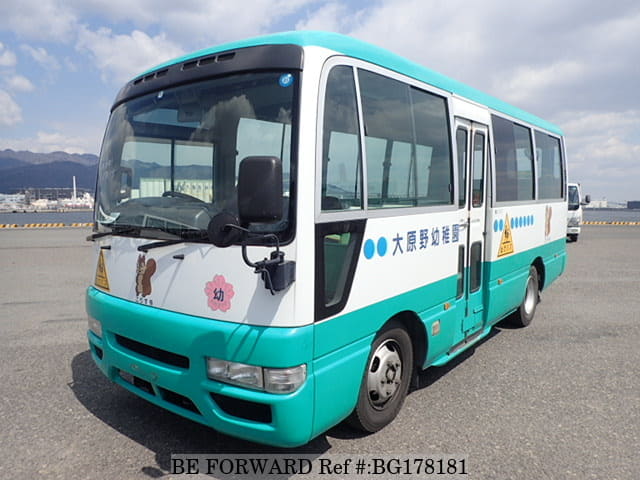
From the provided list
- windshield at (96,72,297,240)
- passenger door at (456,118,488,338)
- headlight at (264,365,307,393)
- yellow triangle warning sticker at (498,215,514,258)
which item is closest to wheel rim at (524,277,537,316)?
yellow triangle warning sticker at (498,215,514,258)

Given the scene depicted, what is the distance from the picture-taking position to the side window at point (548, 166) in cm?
615

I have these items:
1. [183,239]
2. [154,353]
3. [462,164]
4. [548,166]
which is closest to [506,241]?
[462,164]

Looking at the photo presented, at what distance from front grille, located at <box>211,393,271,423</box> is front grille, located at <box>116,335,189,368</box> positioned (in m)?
0.31

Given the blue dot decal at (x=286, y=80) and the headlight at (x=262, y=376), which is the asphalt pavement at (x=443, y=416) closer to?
the headlight at (x=262, y=376)

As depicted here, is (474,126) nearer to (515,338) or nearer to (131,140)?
(515,338)

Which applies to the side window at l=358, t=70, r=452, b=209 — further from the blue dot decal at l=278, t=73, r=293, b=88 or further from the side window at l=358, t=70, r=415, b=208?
the blue dot decal at l=278, t=73, r=293, b=88

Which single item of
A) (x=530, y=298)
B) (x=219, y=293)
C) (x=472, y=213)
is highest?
(x=472, y=213)

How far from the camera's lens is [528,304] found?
6.18 m

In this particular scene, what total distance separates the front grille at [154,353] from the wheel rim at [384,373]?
1.26 m

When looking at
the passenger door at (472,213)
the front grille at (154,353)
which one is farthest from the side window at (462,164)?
the front grille at (154,353)

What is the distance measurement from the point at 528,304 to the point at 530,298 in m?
0.11

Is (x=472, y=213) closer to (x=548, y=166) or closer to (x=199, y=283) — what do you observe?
(x=199, y=283)

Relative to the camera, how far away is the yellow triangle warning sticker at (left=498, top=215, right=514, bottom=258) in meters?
5.00

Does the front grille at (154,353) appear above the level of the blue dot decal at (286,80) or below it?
below
